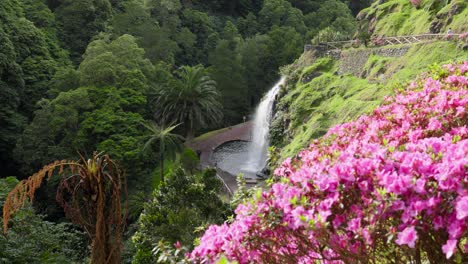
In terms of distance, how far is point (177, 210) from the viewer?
10672 mm

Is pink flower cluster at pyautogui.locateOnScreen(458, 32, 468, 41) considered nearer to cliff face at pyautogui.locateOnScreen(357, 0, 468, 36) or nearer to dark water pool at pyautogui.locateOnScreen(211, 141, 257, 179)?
cliff face at pyautogui.locateOnScreen(357, 0, 468, 36)

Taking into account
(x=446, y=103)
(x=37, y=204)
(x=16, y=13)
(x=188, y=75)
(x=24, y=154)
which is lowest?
(x=37, y=204)

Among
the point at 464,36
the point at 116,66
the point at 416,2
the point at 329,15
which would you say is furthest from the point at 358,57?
the point at 329,15

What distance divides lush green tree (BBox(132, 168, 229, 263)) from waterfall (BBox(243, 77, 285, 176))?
12.4m

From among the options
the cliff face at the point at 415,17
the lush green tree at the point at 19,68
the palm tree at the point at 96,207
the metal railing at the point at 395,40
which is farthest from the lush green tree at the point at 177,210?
the lush green tree at the point at 19,68

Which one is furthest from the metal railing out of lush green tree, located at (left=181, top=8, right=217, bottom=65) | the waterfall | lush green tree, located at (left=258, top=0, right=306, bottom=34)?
lush green tree, located at (left=258, top=0, right=306, bottom=34)

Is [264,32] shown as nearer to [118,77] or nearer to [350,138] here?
[118,77]

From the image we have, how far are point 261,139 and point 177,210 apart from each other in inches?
646

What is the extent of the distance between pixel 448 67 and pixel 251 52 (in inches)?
1284

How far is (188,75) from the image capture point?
27141mm

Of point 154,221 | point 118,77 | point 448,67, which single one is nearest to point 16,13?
point 118,77

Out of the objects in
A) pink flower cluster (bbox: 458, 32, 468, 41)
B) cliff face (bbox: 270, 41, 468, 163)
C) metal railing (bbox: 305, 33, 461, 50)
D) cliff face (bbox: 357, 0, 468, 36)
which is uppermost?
cliff face (bbox: 357, 0, 468, 36)

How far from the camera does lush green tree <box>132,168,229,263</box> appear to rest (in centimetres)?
988

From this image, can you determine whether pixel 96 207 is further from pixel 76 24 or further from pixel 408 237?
pixel 76 24
